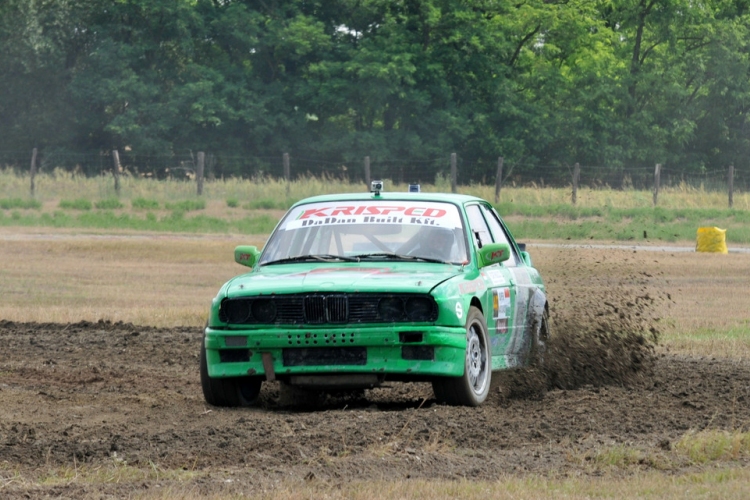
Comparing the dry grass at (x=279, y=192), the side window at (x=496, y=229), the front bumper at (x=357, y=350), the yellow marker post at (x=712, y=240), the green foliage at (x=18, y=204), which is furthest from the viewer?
the dry grass at (x=279, y=192)

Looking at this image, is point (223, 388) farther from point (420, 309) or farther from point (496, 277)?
point (496, 277)

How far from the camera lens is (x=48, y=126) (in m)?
58.0

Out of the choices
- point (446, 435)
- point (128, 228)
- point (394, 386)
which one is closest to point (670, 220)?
point (128, 228)

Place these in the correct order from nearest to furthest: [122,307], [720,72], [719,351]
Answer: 1. [719,351]
2. [122,307]
3. [720,72]

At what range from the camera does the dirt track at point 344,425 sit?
666cm

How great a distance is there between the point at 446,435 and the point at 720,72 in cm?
5656

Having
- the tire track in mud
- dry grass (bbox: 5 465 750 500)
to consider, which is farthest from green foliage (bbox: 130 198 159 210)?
dry grass (bbox: 5 465 750 500)

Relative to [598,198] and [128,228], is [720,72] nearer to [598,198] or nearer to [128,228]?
[598,198]

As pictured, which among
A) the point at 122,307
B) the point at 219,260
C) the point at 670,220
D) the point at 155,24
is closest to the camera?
the point at 122,307

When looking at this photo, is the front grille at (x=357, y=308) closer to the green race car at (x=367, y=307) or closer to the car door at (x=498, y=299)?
the green race car at (x=367, y=307)

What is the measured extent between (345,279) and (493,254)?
51.0 inches

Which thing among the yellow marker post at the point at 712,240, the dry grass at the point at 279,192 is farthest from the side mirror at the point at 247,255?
the dry grass at the point at 279,192

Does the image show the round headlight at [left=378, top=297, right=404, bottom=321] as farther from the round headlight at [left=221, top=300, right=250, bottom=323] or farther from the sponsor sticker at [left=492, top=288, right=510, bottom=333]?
the sponsor sticker at [left=492, top=288, right=510, bottom=333]

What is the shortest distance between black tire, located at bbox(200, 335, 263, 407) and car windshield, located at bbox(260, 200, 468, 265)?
39.3 inches
